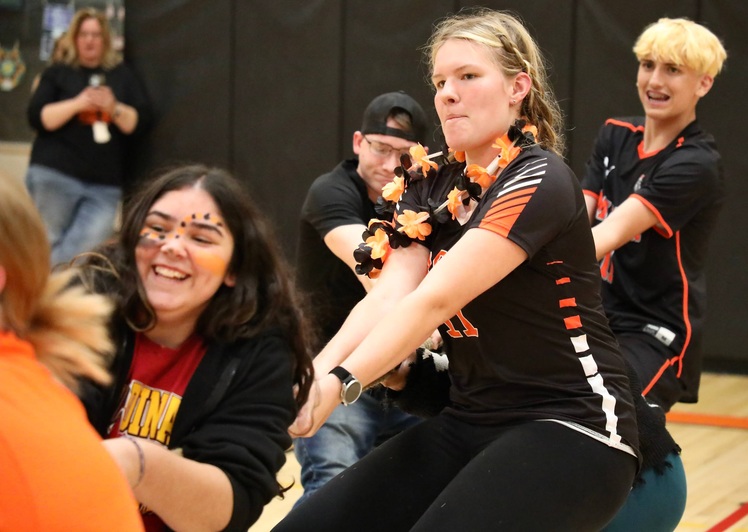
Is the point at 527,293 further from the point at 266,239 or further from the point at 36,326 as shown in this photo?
the point at 36,326

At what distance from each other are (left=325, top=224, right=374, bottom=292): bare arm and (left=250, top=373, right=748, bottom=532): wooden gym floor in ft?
2.89

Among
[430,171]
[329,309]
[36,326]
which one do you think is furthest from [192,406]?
[329,309]

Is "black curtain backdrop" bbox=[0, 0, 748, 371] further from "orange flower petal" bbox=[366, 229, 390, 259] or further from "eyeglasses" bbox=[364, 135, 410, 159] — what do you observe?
"orange flower petal" bbox=[366, 229, 390, 259]

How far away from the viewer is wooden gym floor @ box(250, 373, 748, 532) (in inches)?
179

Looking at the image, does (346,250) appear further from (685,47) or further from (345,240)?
(685,47)

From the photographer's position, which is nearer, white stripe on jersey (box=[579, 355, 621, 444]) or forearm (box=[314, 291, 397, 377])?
white stripe on jersey (box=[579, 355, 621, 444])

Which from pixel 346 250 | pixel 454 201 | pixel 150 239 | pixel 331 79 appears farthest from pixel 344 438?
pixel 331 79

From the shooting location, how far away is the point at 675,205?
3.92m

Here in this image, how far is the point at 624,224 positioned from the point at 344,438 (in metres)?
1.21

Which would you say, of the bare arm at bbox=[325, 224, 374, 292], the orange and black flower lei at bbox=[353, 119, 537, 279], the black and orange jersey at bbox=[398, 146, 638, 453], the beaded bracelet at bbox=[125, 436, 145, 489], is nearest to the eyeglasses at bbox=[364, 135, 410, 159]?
the bare arm at bbox=[325, 224, 374, 292]

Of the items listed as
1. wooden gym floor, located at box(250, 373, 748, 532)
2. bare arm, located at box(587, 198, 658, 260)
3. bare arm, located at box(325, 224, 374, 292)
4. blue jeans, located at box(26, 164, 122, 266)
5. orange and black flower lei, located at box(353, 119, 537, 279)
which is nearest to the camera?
orange and black flower lei, located at box(353, 119, 537, 279)

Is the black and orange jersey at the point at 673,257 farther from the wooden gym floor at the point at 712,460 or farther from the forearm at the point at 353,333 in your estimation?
the forearm at the point at 353,333

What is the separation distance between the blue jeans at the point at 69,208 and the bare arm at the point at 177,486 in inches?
210

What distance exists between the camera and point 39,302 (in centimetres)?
159
